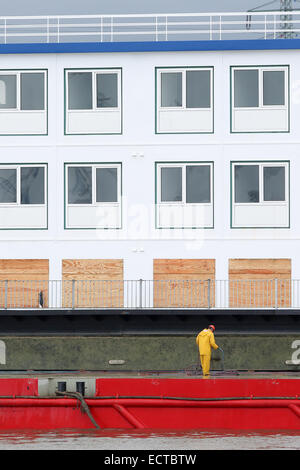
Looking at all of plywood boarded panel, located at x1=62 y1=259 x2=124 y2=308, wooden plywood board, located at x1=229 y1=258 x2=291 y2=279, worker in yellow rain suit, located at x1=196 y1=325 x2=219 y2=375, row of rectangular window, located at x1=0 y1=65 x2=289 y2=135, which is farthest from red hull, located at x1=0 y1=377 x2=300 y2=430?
row of rectangular window, located at x1=0 y1=65 x2=289 y2=135

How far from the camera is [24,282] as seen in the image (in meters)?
35.2

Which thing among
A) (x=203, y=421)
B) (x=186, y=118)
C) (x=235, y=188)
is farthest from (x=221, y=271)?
(x=203, y=421)

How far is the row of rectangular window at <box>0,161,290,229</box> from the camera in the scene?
35.1 meters

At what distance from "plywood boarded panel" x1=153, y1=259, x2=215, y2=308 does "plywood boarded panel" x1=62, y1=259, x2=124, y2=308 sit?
1.10m

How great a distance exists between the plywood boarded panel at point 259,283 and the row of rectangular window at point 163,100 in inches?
154

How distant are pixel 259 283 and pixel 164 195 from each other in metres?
3.78

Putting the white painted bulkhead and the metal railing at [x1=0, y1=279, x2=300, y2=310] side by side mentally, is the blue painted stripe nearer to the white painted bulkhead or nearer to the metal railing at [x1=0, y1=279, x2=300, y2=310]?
the white painted bulkhead

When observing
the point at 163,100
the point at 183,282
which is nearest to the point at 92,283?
the point at 183,282

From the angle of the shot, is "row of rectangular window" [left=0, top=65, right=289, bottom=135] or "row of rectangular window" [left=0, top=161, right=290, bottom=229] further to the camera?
"row of rectangular window" [left=0, top=65, right=289, bottom=135]

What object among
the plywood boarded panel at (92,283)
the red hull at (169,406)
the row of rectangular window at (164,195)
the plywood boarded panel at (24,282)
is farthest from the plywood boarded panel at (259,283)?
the red hull at (169,406)

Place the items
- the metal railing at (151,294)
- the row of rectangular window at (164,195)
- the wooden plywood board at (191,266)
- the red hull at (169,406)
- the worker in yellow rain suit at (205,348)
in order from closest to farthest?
the red hull at (169,406) < the worker in yellow rain suit at (205,348) < the metal railing at (151,294) < the wooden plywood board at (191,266) < the row of rectangular window at (164,195)

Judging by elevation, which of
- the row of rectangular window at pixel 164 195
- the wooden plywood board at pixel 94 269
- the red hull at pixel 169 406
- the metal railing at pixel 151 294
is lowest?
the red hull at pixel 169 406

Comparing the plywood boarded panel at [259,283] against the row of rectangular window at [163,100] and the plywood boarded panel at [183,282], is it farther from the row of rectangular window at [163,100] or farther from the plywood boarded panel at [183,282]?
the row of rectangular window at [163,100]

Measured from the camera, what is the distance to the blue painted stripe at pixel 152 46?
35.2 metres
